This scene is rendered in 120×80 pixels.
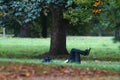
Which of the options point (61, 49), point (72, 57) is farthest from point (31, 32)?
point (72, 57)

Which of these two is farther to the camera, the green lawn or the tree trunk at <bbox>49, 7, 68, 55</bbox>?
the tree trunk at <bbox>49, 7, 68, 55</bbox>

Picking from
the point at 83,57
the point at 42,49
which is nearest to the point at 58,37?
the point at 83,57

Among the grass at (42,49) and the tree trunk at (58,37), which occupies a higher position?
the tree trunk at (58,37)

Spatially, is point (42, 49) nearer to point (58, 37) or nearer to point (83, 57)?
point (58, 37)

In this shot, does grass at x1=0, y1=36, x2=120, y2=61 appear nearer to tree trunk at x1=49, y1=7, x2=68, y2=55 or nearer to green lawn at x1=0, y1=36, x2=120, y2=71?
green lawn at x1=0, y1=36, x2=120, y2=71

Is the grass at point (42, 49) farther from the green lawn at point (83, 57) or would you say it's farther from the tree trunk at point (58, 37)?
the tree trunk at point (58, 37)

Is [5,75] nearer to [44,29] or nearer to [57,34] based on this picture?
[57,34]

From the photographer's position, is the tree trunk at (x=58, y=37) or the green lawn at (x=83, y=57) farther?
the tree trunk at (x=58, y=37)

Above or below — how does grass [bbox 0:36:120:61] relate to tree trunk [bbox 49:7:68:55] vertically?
below

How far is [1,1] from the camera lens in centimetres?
2323

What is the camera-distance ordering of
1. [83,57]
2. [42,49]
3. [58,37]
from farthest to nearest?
[42,49] < [58,37] < [83,57]

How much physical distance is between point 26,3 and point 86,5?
4.69m

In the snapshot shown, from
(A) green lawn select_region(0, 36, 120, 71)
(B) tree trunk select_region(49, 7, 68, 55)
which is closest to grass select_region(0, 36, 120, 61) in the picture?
(A) green lawn select_region(0, 36, 120, 71)

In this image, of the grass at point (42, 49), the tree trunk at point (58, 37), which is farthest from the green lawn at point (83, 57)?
the tree trunk at point (58, 37)
